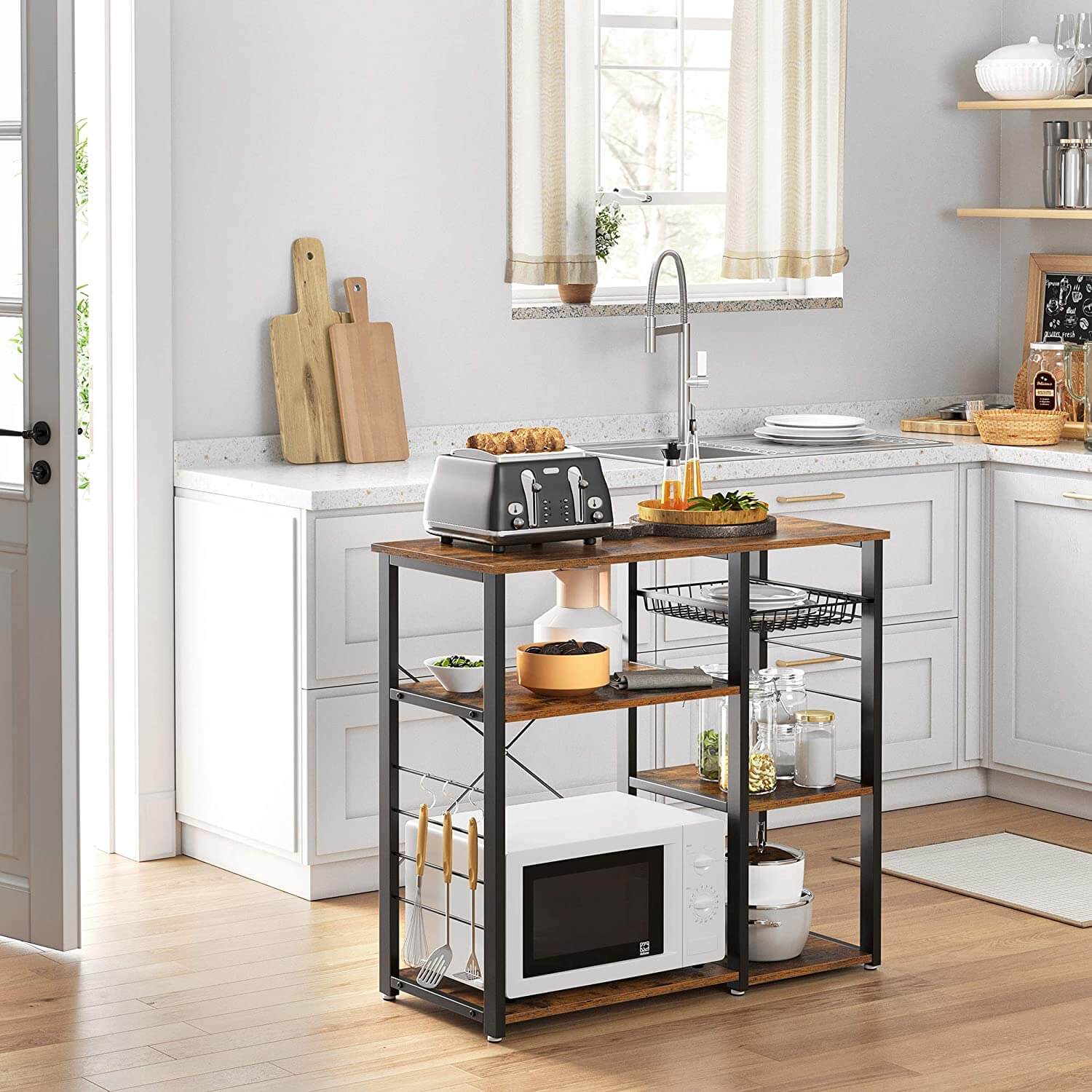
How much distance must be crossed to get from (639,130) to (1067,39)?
3.85 ft

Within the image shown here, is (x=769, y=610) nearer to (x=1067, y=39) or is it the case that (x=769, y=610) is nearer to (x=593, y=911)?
(x=593, y=911)

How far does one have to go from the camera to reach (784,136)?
5.20 meters

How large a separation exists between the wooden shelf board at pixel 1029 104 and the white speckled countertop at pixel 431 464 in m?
0.90

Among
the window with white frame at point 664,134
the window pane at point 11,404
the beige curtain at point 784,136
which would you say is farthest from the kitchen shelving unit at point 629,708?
the window with white frame at point 664,134

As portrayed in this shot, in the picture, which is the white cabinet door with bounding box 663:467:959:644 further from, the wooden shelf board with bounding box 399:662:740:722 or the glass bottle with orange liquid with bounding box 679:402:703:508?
the wooden shelf board with bounding box 399:662:740:722

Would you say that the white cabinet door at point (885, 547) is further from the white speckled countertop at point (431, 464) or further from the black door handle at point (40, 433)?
the black door handle at point (40, 433)

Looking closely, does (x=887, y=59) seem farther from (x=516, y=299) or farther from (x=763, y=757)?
(x=763, y=757)

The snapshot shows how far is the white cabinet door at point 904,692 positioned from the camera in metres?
4.89

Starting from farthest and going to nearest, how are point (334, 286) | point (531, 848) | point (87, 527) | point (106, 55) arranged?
1. point (87, 527)
2. point (334, 286)
3. point (106, 55)
4. point (531, 848)

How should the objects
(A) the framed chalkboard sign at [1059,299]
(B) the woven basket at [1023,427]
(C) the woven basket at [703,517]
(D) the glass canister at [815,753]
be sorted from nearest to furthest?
(C) the woven basket at [703,517] → (D) the glass canister at [815,753] → (B) the woven basket at [1023,427] → (A) the framed chalkboard sign at [1059,299]

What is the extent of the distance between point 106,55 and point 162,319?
605mm

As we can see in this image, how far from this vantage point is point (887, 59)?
217 inches

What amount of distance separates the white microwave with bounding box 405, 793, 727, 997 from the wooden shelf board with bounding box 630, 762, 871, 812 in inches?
1.8

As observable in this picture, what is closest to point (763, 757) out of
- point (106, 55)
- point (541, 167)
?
point (541, 167)
